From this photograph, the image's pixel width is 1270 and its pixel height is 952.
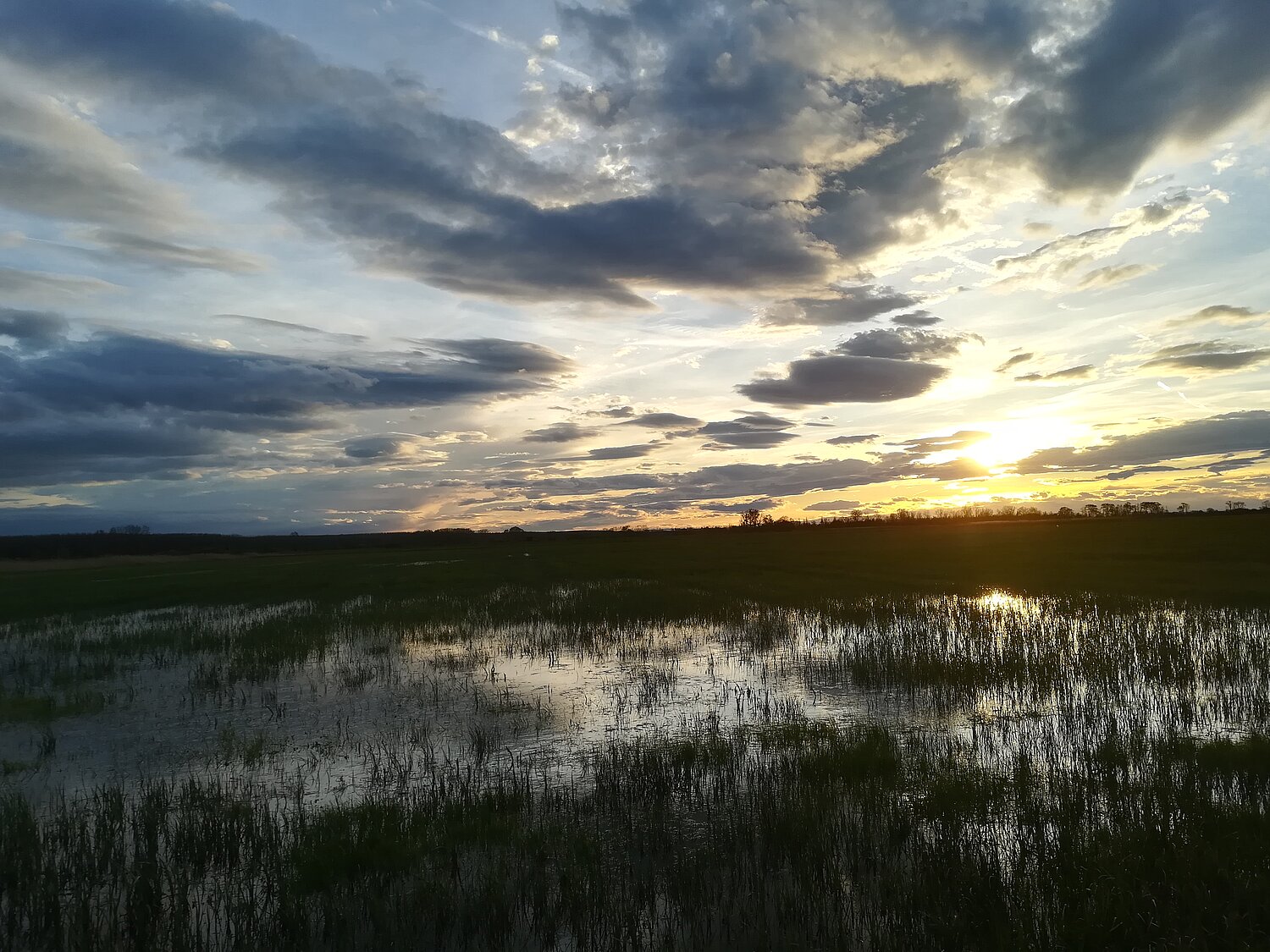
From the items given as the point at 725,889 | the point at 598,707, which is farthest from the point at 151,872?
the point at 598,707

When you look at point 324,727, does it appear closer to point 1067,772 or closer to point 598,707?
point 598,707

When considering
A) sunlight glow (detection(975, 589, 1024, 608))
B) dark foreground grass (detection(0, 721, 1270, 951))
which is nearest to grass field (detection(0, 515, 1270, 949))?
dark foreground grass (detection(0, 721, 1270, 951))

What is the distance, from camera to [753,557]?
57.2 meters

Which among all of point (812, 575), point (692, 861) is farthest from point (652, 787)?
point (812, 575)

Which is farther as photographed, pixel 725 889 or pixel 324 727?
pixel 324 727

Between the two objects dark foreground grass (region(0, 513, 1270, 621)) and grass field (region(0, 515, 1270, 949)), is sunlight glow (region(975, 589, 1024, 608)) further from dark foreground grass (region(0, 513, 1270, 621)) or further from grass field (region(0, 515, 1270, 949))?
grass field (region(0, 515, 1270, 949))

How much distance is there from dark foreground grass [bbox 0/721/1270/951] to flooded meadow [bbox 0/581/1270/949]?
0.03 metres

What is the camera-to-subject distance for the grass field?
19.1ft

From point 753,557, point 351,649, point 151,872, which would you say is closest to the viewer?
point 151,872

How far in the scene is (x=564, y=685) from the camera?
50.1ft

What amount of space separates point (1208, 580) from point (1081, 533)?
3715cm

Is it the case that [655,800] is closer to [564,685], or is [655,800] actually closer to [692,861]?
[692,861]

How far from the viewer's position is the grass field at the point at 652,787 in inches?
229

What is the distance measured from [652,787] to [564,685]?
6.69 meters
